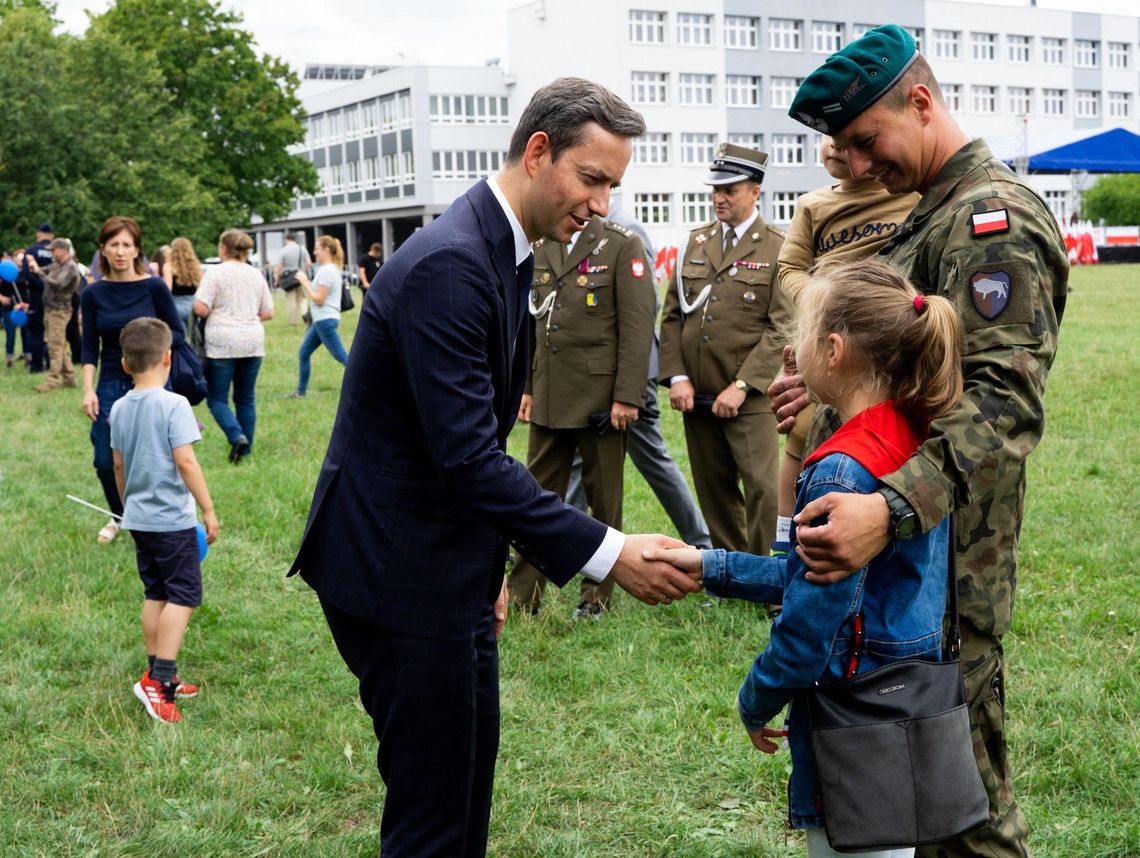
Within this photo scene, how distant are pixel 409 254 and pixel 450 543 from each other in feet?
2.13

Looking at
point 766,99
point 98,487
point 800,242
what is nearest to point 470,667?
point 800,242

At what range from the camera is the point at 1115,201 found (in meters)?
53.6

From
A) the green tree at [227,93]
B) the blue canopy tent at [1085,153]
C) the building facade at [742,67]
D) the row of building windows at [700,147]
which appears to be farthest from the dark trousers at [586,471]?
the row of building windows at [700,147]

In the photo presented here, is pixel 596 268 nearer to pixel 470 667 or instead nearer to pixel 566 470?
pixel 566 470

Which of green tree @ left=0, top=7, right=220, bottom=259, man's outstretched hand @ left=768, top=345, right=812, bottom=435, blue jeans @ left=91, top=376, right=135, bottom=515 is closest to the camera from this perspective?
man's outstretched hand @ left=768, top=345, right=812, bottom=435

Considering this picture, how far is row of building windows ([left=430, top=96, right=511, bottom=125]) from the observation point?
247 ft

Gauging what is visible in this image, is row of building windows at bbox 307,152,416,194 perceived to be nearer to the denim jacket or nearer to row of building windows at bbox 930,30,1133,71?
row of building windows at bbox 930,30,1133,71

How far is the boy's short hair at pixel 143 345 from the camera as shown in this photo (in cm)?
534

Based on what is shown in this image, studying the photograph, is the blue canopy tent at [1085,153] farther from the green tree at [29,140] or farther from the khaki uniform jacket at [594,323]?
the khaki uniform jacket at [594,323]

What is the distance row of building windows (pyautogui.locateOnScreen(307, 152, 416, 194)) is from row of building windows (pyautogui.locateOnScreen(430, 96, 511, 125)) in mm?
3179

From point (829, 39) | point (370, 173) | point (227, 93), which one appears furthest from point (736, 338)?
point (370, 173)

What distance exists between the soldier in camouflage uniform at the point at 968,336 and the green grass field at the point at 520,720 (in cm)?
138

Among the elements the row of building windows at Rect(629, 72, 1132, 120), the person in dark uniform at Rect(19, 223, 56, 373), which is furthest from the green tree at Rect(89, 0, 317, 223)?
the person in dark uniform at Rect(19, 223, 56, 373)

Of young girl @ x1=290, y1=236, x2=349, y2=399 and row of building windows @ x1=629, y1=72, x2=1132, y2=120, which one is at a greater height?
row of building windows @ x1=629, y1=72, x2=1132, y2=120
